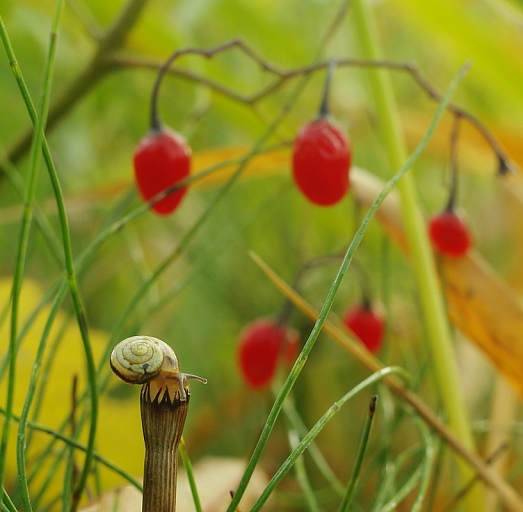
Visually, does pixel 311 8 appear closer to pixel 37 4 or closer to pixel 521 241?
pixel 521 241

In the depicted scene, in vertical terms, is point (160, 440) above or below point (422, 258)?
below

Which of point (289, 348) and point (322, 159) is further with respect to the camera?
point (289, 348)

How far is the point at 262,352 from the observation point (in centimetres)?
82

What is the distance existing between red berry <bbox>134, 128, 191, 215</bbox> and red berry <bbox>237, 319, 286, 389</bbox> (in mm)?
222

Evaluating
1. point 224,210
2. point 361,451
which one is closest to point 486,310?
point 361,451

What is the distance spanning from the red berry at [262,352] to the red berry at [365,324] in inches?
3.3

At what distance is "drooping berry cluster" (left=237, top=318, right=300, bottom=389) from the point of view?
0.82 metres

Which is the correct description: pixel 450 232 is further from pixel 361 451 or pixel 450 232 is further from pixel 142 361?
pixel 142 361

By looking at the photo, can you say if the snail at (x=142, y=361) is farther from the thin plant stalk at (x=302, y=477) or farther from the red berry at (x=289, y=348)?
the red berry at (x=289, y=348)

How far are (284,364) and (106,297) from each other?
0.55 metres

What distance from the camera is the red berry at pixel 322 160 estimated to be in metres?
0.62

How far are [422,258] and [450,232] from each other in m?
0.05

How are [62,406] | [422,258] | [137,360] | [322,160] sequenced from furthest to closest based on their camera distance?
[62,406], [422,258], [322,160], [137,360]

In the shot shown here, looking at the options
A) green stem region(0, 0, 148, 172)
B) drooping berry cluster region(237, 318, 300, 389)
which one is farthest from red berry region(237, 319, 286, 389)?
green stem region(0, 0, 148, 172)
